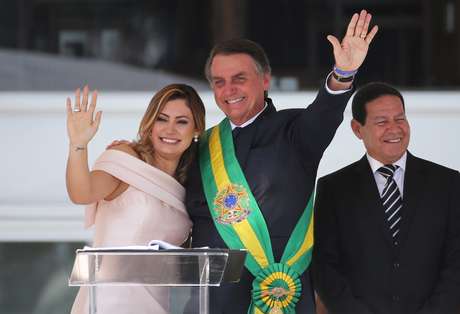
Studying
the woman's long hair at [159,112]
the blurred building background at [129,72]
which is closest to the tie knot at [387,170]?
the woman's long hair at [159,112]

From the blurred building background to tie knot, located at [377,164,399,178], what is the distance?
1.38 metres

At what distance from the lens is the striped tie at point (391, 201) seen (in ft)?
10.0

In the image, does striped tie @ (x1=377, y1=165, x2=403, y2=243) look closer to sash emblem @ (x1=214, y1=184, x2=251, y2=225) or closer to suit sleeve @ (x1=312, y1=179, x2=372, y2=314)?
suit sleeve @ (x1=312, y1=179, x2=372, y2=314)

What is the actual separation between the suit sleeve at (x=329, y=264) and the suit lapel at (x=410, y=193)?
20 cm

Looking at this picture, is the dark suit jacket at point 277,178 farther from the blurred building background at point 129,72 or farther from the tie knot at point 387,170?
the blurred building background at point 129,72

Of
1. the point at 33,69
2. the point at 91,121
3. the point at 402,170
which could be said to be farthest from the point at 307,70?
the point at 91,121

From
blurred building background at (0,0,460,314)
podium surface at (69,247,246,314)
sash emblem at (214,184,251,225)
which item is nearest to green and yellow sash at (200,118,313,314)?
sash emblem at (214,184,251,225)

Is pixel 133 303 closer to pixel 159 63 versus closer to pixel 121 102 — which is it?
pixel 121 102

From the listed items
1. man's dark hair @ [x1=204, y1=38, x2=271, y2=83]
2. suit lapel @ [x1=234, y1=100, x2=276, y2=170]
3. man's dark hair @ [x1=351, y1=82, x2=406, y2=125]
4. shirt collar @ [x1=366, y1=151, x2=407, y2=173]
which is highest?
man's dark hair @ [x1=204, y1=38, x2=271, y2=83]

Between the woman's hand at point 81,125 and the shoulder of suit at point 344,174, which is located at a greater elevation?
the woman's hand at point 81,125

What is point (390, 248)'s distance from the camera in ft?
9.91

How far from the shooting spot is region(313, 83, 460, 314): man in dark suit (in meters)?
3.01

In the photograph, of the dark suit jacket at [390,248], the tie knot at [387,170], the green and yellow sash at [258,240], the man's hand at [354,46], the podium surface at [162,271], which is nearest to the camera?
the podium surface at [162,271]

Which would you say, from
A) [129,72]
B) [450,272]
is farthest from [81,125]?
[129,72]
